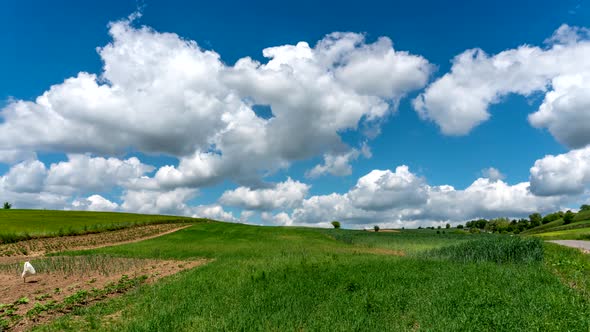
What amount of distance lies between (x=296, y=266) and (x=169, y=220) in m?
68.2

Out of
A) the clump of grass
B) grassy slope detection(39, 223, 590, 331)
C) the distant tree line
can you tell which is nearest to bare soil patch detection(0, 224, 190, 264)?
grassy slope detection(39, 223, 590, 331)

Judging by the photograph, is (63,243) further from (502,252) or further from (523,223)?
(523,223)

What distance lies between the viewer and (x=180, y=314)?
1193 cm

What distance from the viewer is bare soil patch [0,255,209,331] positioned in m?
13.7

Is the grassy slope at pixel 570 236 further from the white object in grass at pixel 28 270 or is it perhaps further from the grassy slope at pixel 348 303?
the white object in grass at pixel 28 270

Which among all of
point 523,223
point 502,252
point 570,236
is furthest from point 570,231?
point 523,223

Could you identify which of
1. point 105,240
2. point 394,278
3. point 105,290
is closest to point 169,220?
point 105,240

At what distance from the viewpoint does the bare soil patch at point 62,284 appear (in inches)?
539

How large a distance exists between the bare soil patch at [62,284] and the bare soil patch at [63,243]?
11.5m

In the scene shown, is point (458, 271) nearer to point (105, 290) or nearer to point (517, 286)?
point (517, 286)

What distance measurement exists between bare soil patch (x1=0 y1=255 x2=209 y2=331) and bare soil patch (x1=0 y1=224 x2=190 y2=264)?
37.8 feet

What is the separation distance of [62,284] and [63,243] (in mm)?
30001

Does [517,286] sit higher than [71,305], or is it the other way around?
[517,286]

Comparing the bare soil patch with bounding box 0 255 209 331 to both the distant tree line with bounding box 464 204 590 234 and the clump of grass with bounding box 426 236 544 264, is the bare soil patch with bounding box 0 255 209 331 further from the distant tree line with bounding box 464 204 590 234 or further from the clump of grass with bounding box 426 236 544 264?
the distant tree line with bounding box 464 204 590 234
